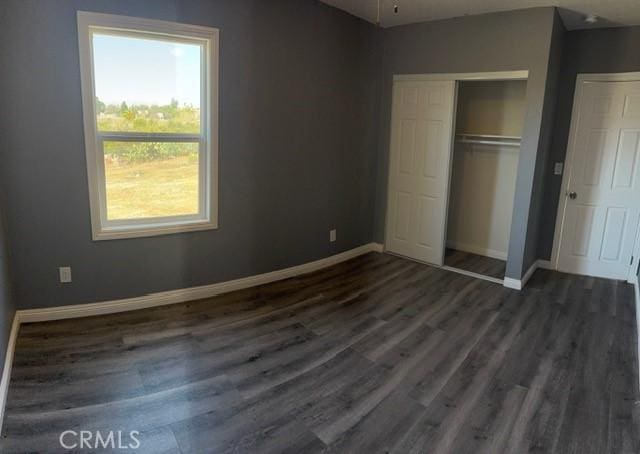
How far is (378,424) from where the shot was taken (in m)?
2.18

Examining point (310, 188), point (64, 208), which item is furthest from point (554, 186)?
point (64, 208)

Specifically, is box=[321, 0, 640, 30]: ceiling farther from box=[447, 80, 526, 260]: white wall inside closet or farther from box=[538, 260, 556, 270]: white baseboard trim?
box=[538, 260, 556, 270]: white baseboard trim

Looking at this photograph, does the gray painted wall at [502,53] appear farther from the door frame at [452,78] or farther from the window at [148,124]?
the window at [148,124]

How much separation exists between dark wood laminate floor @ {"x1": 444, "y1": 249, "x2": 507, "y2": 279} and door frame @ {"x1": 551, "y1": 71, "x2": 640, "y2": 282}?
2.00 feet

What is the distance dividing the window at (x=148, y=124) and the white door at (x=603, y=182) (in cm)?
375

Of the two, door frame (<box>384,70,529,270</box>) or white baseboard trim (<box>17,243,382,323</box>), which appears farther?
door frame (<box>384,70,529,270</box>)

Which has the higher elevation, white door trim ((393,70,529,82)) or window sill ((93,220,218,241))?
white door trim ((393,70,529,82))

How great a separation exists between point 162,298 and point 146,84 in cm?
→ 167

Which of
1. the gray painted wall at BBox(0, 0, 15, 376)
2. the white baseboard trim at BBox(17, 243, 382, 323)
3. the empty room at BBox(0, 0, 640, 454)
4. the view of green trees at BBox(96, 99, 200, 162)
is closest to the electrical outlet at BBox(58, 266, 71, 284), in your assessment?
the empty room at BBox(0, 0, 640, 454)

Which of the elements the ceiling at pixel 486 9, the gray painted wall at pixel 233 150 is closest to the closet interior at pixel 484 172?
the ceiling at pixel 486 9

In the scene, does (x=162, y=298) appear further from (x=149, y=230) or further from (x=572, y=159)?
(x=572, y=159)

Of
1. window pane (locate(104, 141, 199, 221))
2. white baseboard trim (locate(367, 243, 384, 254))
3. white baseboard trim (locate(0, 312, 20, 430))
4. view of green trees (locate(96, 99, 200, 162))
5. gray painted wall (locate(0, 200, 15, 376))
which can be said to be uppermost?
view of green trees (locate(96, 99, 200, 162))

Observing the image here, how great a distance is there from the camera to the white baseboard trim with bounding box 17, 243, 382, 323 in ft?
9.92

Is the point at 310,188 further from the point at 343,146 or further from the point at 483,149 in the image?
the point at 483,149
